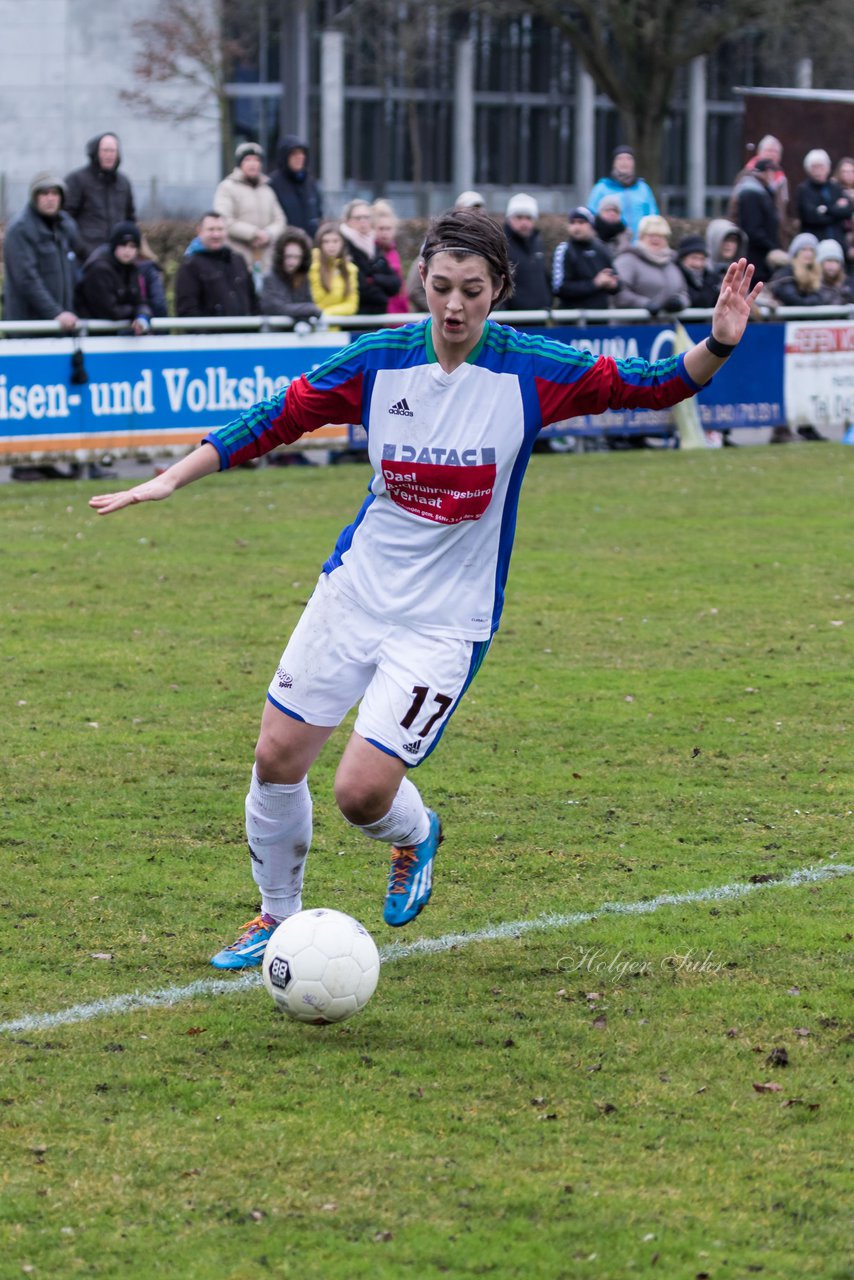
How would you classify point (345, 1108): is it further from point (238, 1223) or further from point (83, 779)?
point (83, 779)

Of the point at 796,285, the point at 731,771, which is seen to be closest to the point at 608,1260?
the point at 731,771

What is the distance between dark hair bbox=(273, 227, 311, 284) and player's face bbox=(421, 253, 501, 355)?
12276mm

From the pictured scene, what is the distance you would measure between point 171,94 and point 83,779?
46.3 metres

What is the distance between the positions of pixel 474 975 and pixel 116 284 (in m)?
11.7

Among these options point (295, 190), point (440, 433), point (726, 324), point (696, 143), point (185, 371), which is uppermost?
point (696, 143)

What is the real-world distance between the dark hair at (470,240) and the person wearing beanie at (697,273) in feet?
49.6

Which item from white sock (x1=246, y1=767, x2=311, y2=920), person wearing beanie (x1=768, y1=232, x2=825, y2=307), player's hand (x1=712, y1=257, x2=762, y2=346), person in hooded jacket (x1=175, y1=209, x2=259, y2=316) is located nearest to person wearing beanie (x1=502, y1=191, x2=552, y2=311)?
person in hooded jacket (x1=175, y1=209, x2=259, y2=316)

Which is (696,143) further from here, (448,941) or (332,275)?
(448,941)

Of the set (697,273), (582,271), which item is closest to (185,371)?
(582,271)

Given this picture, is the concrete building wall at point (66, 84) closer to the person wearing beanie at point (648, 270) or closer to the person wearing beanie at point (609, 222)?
the person wearing beanie at point (609, 222)

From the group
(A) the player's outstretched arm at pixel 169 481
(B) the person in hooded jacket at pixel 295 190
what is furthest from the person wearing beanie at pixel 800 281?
(A) the player's outstretched arm at pixel 169 481

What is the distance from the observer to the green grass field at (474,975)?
402cm

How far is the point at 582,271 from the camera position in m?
19.0

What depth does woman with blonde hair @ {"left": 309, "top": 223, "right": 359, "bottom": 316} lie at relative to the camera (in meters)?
17.6
